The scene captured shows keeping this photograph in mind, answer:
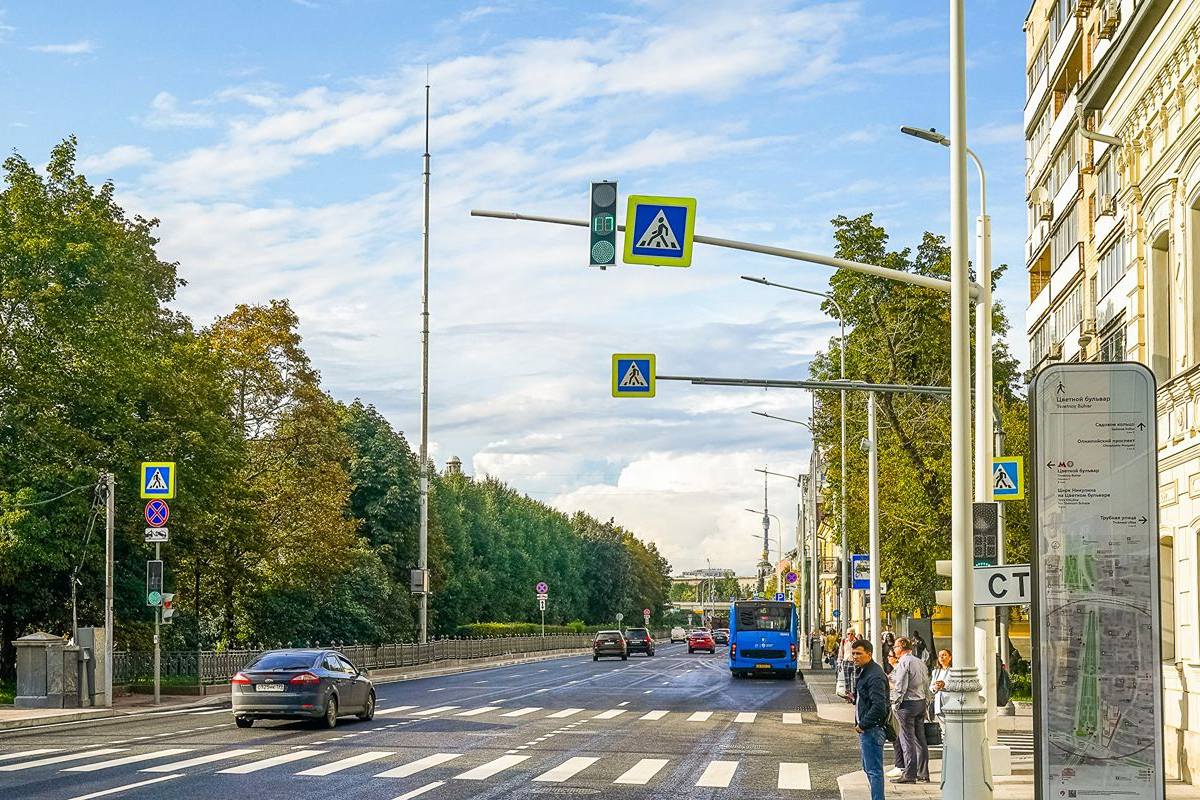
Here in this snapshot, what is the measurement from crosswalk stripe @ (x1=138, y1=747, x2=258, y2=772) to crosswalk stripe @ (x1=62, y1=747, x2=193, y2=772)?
57 centimetres

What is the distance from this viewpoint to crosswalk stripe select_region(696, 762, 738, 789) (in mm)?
18672

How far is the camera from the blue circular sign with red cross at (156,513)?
3556cm

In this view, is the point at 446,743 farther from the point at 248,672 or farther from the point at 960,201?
the point at 960,201

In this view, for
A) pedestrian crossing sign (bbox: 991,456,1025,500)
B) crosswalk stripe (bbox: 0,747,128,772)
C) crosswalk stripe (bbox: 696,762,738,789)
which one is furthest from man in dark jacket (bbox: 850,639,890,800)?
crosswalk stripe (bbox: 0,747,128,772)

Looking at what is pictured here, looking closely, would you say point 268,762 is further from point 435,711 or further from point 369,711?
point 435,711

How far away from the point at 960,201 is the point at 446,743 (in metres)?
13.5

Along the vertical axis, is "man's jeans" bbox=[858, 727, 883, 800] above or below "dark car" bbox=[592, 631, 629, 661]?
above

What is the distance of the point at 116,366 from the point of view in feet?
133

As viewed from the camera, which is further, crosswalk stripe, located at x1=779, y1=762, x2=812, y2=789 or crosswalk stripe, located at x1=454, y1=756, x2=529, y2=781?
crosswalk stripe, located at x1=454, y1=756, x2=529, y2=781

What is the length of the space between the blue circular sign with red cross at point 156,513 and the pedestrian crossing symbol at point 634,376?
1363 centimetres

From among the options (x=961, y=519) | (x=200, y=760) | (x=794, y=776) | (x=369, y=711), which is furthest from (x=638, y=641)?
(x=961, y=519)

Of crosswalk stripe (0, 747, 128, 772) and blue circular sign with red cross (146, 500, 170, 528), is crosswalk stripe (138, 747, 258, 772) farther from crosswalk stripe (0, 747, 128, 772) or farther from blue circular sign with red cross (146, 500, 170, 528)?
blue circular sign with red cross (146, 500, 170, 528)

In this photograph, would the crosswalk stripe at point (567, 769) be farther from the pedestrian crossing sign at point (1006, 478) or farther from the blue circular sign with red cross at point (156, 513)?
the blue circular sign with red cross at point (156, 513)

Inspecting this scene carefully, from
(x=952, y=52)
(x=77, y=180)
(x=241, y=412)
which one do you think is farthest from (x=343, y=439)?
(x=952, y=52)
